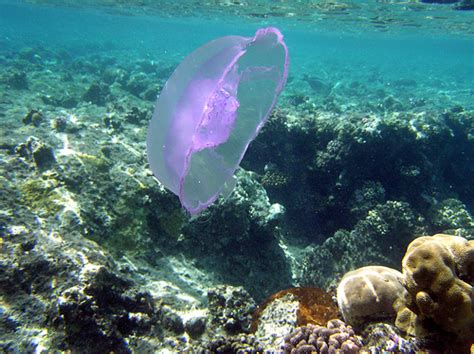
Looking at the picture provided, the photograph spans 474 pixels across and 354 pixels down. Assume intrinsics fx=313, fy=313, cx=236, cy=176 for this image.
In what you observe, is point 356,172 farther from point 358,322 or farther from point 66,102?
point 66,102

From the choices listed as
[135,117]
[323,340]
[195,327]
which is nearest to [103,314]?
[195,327]

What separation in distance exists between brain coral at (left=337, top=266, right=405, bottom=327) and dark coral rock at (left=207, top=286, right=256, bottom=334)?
1263 mm

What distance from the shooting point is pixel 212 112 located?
311 centimetres

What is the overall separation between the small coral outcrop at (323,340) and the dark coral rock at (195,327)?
3.90ft

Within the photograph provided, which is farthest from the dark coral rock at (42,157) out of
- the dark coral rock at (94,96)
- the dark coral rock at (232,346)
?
the dark coral rock at (94,96)

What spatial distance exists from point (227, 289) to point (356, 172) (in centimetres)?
545

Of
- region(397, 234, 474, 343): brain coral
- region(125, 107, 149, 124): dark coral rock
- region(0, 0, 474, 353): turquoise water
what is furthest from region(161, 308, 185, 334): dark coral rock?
region(125, 107, 149, 124): dark coral rock

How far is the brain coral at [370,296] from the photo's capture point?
3.53 metres

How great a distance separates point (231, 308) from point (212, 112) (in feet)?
8.98

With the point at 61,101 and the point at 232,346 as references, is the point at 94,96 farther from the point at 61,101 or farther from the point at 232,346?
the point at 232,346

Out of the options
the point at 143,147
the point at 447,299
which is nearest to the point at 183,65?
the point at 447,299

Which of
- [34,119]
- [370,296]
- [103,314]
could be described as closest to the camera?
[103,314]

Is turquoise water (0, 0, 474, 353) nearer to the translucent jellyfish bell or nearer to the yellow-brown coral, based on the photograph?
the yellow-brown coral

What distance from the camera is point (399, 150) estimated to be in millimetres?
8828
